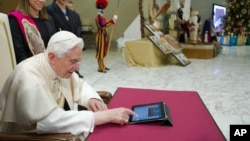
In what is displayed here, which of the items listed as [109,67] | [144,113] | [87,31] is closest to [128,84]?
[109,67]

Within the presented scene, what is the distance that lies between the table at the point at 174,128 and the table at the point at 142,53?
4041mm

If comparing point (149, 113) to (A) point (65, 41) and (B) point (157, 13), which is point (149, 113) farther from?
(B) point (157, 13)

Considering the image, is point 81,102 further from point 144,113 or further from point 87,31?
point 87,31

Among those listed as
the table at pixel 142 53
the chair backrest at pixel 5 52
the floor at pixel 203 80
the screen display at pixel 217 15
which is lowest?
the floor at pixel 203 80

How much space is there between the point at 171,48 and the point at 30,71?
15.8ft

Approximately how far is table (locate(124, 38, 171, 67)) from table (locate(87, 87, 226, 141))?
4041 millimetres

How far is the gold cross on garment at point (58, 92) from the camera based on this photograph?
151cm

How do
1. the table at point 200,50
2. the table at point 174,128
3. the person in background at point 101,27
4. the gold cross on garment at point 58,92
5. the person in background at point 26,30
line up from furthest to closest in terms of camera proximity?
the table at point 200,50
the person in background at point 101,27
the person in background at point 26,30
the gold cross on garment at point 58,92
the table at point 174,128

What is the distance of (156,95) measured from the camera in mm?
1726

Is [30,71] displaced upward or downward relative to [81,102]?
upward

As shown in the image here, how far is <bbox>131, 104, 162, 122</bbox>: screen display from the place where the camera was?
1352mm

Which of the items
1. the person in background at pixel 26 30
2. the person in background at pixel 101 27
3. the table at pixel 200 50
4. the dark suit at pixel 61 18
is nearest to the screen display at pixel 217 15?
the table at pixel 200 50

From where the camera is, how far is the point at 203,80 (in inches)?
185

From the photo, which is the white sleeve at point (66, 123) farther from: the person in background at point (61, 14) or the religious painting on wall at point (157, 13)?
the religious painting on wall at point (157, 13)
